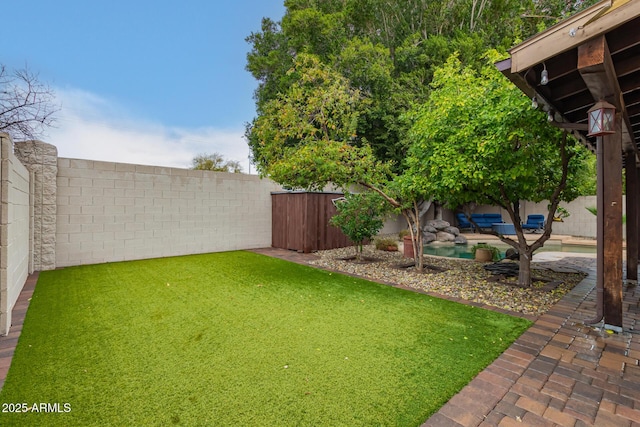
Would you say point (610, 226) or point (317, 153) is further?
point (317, 153)

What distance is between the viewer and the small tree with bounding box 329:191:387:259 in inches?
278

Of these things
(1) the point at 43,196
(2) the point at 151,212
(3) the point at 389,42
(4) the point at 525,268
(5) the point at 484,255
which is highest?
(3) the point at 389,42

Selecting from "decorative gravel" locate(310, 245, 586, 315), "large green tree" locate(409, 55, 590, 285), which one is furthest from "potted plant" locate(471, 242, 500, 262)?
"large green tree" locate(409, 55, 590, 285)

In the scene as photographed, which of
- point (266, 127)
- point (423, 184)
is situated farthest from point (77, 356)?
point (266, 127)

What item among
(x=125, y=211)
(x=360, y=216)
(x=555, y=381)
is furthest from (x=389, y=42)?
(x=555, y=381)

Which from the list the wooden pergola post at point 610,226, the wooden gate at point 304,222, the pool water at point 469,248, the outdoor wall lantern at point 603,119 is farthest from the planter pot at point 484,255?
the outdoor wall lantern at point 603,119

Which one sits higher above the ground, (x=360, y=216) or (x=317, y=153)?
(x=317, y=153)

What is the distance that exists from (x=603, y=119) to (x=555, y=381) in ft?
8.31

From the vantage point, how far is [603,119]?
119 inches

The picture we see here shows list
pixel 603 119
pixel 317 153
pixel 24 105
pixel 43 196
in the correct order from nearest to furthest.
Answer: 1. pixel 603 119
2. pixel 317 153
3. pixel 24 105
4. pixel 43 196

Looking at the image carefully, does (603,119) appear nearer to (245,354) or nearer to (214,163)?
(245,354)

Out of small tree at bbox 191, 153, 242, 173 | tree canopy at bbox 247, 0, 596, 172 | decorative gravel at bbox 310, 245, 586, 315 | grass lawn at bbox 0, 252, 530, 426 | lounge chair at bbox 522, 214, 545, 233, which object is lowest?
grass lawn at bbox 0, 252, 530, 426

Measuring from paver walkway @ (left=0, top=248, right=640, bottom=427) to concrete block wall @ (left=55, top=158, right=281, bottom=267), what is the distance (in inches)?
145

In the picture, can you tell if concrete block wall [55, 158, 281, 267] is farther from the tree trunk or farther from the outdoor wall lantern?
the outdoor wall lantern
